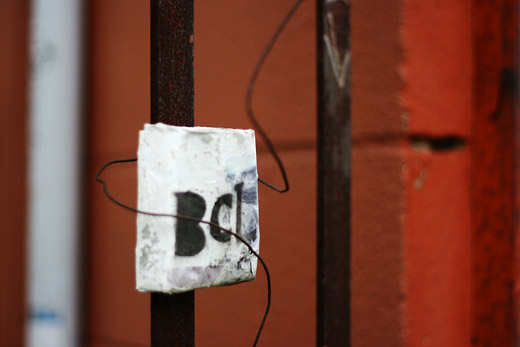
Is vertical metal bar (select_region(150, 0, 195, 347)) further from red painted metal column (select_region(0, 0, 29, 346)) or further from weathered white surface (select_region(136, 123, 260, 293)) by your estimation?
red painted metal column (select_region(0, 0, 29, 346))

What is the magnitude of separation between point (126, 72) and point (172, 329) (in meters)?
1.63

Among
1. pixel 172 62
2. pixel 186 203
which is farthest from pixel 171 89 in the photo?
pixel 186 203

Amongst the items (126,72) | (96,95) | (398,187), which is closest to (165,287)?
(398,187)

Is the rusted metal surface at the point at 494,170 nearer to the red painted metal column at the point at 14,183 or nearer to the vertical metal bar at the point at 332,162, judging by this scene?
the vertical metal bar at the point at 332,162

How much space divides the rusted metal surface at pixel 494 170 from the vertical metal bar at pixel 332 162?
813 millimetres

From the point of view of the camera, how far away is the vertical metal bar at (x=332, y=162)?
2.51 ft

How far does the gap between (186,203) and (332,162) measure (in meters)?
0.27

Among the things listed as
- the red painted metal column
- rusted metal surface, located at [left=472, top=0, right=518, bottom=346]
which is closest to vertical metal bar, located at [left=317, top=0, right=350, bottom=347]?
rusted metal surface, located at [left=472, top=0, right=518, bottom=346]

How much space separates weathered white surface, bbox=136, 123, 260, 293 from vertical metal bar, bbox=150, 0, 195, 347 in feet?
0.13

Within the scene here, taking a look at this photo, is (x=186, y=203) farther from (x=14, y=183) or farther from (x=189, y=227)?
(x=14, y=183)

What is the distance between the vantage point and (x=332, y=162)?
30.5 inches

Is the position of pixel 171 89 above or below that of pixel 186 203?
above

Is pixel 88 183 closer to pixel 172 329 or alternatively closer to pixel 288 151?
pixel 288 151

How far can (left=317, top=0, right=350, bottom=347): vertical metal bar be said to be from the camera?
2.51ft
